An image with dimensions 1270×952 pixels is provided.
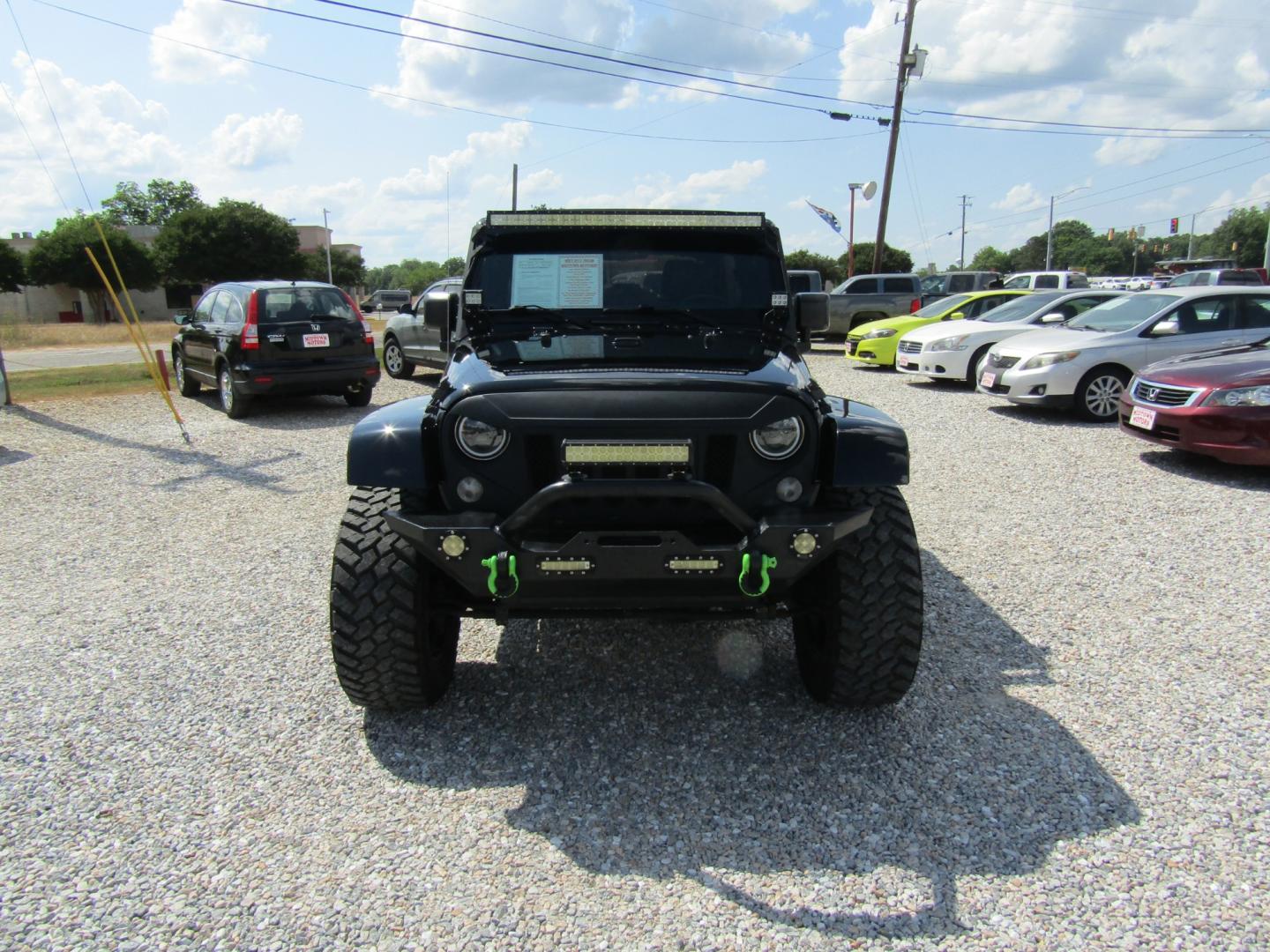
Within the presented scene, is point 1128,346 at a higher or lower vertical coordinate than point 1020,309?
lower

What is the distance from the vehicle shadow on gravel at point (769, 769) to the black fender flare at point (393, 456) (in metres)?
1.05

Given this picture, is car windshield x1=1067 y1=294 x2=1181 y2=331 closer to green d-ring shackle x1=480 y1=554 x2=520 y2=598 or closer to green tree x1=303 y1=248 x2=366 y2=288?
green d-ring shackle x1=480 y1=554 x2=520 y2=598

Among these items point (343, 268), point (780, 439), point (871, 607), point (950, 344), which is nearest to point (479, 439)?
point (780, 439)

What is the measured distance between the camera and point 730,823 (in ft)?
9.22

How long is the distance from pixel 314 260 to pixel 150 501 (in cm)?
6993

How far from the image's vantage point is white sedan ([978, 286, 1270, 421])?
9.70m

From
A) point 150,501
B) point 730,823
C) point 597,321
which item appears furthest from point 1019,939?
point 150,501

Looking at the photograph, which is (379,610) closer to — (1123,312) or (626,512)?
(626,512)

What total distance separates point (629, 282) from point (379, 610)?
1897 mm

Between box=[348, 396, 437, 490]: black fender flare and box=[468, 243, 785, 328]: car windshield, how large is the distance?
108 cm

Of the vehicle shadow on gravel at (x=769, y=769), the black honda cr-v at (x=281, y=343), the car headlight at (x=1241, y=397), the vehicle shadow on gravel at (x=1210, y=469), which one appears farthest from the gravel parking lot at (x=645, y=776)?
the black honda cr-v at (x=281, y=343)

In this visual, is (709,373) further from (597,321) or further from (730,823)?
(730,823)

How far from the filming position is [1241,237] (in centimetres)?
9856

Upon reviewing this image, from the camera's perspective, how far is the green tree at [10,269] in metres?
52.5
